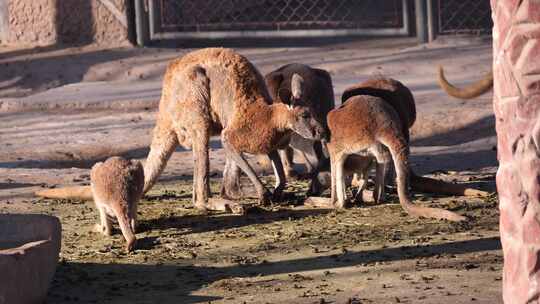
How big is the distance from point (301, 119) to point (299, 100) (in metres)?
0.13

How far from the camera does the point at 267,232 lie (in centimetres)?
703

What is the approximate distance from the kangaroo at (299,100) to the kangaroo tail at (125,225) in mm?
1400

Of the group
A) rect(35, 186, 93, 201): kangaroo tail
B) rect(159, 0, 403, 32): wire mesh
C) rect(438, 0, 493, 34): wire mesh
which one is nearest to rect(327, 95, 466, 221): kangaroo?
rect(35, 186, 93, 201): kangaroo tail

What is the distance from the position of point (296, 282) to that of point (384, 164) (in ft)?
6.43

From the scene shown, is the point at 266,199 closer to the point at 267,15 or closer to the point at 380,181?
the point at 380,181

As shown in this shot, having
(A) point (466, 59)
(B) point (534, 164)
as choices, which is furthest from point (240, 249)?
(A) point (466, 59)

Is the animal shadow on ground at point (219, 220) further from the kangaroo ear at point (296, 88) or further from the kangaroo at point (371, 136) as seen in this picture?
the kangaroo ear at point (296, 88)

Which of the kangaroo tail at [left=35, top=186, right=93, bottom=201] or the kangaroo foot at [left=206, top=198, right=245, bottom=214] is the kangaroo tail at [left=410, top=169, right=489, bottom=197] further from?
the kangaroo tail at [left=35, top=186, right=93, bottom=201]

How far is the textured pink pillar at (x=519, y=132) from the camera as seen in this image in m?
3.02

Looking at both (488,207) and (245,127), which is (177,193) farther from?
(488,207)

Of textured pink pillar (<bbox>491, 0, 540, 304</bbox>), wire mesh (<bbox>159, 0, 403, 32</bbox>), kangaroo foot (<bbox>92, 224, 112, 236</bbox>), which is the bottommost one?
kangaroo foot (<bbox>92, 224, 112, 236</bbox>)

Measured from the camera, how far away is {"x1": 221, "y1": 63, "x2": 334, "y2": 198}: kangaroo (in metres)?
7.61

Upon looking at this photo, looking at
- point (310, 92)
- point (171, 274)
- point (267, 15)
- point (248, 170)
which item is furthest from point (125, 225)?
point (267, 15)

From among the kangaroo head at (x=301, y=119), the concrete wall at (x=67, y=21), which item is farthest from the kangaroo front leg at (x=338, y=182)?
the concrete wall at (x=67, y=21)
